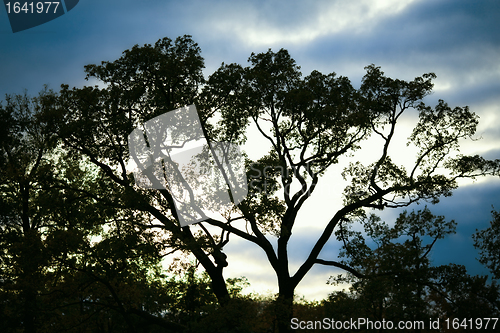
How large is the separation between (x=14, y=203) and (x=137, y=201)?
9230 mm

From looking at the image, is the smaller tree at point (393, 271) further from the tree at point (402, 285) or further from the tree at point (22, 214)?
the tree at point (22, 214)

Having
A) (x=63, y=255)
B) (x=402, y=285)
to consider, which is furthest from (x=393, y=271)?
(x=63, y=255)

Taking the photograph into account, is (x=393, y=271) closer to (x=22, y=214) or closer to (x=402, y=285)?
(x=402, y=285)

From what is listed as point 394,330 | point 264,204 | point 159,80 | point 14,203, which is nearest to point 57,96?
point 159,80

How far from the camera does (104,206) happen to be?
1689cm

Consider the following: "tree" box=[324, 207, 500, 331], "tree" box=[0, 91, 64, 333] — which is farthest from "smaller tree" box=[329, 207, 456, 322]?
"tree" box=[0, 91, 64, 333]

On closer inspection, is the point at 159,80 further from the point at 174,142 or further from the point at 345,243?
the point at 345,243
